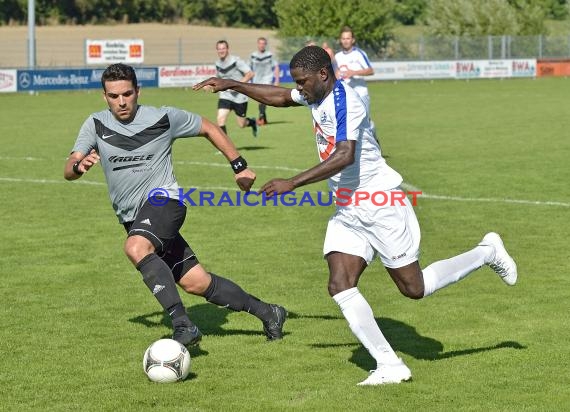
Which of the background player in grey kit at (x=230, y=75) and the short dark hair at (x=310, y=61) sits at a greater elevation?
the short dark hair at (x=310, y=61)

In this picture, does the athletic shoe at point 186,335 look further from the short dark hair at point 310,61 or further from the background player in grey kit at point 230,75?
the background player in grey kit at point 230,75

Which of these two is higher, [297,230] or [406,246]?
[406,246]

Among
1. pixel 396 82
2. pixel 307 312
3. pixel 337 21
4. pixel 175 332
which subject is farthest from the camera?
pixel 337 21

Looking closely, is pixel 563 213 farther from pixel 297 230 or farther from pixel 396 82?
pixel 396 82

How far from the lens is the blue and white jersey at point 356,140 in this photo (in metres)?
6.56

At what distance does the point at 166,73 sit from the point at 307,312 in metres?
39.6

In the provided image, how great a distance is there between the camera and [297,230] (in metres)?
12.7

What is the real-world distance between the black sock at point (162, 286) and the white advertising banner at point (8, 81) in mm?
36965

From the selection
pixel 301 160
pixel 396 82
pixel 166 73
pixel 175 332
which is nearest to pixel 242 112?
pixel 301 160

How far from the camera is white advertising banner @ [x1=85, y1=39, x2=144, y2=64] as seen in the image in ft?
164

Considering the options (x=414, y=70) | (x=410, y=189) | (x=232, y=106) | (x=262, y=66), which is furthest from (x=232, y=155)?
(x=414, y=70)

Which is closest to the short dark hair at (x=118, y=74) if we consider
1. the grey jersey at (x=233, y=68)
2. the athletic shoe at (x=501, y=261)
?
the athletic shoe at (x=501, y=261)

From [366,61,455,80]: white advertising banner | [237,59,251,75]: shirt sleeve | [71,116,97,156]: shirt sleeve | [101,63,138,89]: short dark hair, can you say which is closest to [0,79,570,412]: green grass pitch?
[71,116,97,156]: shirt sleeve

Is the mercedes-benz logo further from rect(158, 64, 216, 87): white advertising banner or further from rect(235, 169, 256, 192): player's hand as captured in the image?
rect(235, 169, 256, 192): player's hand
